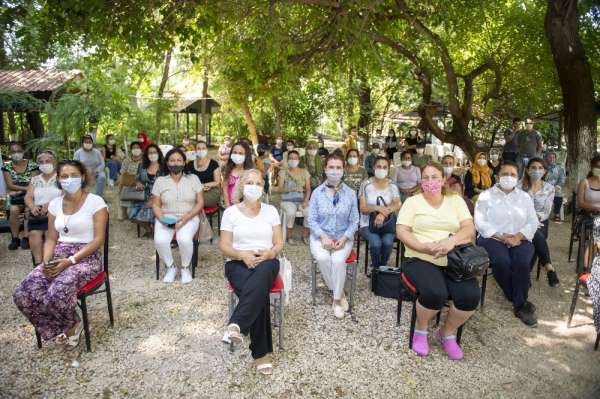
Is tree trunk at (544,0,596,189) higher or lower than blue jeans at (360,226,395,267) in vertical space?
higher

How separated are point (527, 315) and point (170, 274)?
3846 mm

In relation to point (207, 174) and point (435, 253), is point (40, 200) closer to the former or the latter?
point (207, 174)

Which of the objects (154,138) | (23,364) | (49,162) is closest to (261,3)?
(49,162)

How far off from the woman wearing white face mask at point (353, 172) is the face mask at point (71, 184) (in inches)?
150

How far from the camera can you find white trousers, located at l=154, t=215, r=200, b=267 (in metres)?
5.01

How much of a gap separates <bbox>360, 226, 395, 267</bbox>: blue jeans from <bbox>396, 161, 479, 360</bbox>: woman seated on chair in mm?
1049

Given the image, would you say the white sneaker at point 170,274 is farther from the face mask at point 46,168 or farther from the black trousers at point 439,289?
the black trousers at point 439,289

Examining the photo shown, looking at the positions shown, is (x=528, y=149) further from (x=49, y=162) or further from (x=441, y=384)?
(x=49, y=162)

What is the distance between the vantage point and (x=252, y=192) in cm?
373

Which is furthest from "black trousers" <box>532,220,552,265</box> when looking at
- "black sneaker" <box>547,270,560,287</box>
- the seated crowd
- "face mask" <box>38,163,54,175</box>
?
"face mask" <box>38,163,54,175</box>

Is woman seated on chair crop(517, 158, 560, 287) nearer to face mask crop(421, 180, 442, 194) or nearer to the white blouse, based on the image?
the white blouse

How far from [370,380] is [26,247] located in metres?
5.27

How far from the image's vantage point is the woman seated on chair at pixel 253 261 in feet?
10.4

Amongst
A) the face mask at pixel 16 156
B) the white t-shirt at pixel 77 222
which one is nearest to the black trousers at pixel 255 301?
the white t-shirt at pixel 77 222
